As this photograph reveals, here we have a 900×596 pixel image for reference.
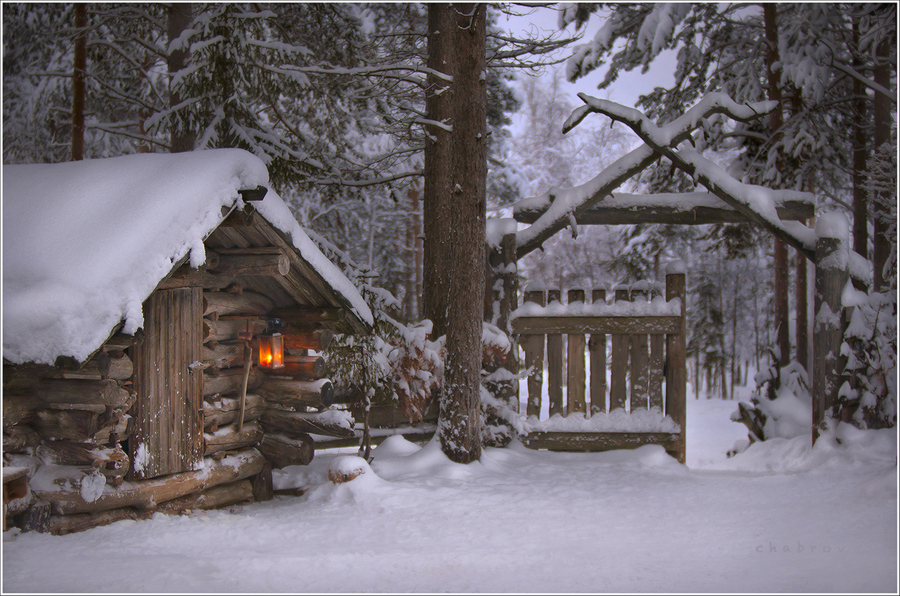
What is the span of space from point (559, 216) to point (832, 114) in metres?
6.62

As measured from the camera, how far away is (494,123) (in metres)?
14.6

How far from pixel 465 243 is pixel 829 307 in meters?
4.53

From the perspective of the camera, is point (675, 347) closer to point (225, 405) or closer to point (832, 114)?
point (225, 405)

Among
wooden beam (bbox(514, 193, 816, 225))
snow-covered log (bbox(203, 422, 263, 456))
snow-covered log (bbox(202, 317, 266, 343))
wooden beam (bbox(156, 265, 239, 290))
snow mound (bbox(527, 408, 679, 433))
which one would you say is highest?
wooden beam (bbox(514, 193, 816, 225))

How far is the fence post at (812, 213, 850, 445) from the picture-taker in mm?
7523

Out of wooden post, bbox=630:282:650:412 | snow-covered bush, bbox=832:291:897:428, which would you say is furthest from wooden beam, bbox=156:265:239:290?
snow-covered bush, bbox=832:291:897:428

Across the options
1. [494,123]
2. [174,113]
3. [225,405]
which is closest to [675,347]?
[225,405]

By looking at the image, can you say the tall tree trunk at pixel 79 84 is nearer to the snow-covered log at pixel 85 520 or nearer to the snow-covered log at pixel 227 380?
the snow-covered log at pixel 227 380

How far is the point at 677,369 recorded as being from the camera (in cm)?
804

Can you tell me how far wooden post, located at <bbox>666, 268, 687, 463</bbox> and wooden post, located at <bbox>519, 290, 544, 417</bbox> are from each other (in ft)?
5.34

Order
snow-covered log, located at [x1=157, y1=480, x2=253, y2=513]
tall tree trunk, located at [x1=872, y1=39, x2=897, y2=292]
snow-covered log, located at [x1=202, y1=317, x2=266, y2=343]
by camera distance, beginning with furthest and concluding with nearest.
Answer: tall tree trunk, located at [x1=872, y1=39, x2=897, y2=292]
snow-covered log, located at [x1=202, y1=317, x2=266, y2=343]
snow-covered log, located at [x1=157, y1=480, x2=253, y2=513]

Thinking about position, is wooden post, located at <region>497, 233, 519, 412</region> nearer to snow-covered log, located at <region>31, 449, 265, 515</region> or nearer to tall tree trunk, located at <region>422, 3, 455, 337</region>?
tall tree trunk, located at <region>422, 3, 455, 337</region>

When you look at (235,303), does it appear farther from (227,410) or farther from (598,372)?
(598,372)

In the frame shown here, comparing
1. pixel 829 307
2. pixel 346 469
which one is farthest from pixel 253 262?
pixel 829 307
